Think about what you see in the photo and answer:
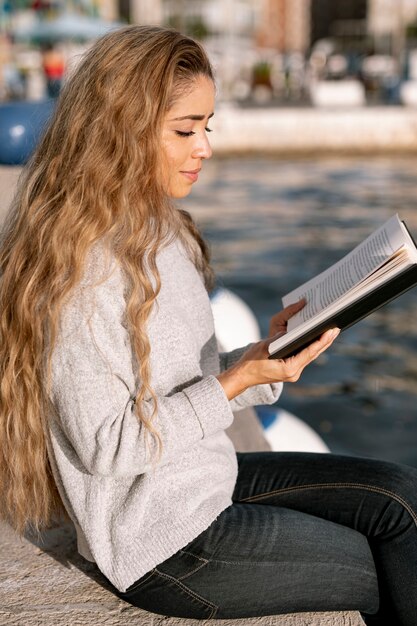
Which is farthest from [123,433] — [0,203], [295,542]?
[0,203]

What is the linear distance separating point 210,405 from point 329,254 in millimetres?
8367

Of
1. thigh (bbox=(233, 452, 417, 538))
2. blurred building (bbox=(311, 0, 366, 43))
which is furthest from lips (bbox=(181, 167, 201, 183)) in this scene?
blurred building (bbox=(311, 0, 366, 43))

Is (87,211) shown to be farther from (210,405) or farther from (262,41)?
(262,41)

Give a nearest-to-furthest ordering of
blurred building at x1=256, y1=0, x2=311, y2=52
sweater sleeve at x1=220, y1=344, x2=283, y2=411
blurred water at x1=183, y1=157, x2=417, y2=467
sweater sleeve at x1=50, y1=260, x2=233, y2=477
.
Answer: sweater sleeve at x1=50, y1=260, x2=233, y2=477 < sweater sleeve at x1=220, y1=344, x2=283, y2=411 < blurred water at x1=183, y1=157, x2=417, y2=467 < blurred building at x1=256, y1=0, x2=311, y2=52

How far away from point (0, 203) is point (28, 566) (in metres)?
3.18

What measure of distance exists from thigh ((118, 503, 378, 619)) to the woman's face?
663mm

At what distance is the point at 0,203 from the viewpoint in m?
5.09

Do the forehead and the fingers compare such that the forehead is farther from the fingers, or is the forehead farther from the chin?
the fingers

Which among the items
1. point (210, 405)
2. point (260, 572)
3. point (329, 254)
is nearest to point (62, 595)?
point (260, 572)

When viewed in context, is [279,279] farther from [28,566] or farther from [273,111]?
[273,111]

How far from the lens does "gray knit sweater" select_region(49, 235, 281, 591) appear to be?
68.7 inches

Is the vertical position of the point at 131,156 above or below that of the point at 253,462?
above

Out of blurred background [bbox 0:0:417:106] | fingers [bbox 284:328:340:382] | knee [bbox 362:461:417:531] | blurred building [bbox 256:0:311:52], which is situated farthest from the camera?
blurred building [bbox 256:0:311:52]

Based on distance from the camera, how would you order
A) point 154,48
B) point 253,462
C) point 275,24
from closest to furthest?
point 154,48 < point 253,462 < point 275,24
